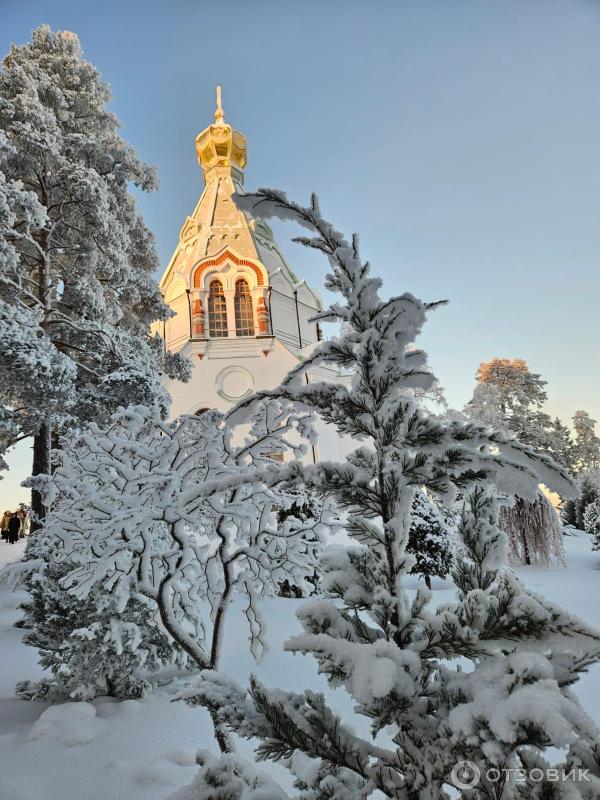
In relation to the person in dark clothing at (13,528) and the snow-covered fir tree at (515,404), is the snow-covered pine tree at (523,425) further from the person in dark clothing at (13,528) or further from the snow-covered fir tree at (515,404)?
the person in dark clothing at (13,528)

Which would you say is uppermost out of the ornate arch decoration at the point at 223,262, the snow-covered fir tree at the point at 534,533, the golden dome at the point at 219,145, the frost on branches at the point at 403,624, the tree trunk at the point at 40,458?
the golden dome at the point at 219,145

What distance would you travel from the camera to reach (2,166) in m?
9.52

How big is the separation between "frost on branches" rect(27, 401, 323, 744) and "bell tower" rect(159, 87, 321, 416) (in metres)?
17.5

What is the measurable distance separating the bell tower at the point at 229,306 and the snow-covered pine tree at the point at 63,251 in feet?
35.4

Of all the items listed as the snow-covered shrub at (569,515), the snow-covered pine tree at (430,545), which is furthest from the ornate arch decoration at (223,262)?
the snow-covered shrub at (569,515)

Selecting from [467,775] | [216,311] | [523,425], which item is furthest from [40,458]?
[523,425]

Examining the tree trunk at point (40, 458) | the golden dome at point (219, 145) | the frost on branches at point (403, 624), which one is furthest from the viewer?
the golden dome at point (219, 145)

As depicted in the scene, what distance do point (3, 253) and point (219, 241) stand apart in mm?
18672

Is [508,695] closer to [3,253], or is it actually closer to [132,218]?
[3,253]

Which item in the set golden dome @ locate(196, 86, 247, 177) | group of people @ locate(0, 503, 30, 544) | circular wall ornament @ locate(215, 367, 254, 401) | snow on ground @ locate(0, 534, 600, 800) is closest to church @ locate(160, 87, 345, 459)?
circular wall ornament @ locate(215, 367, 254, 401)

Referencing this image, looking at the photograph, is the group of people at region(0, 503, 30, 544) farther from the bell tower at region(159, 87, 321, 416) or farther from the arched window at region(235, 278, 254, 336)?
the arched window at region(235, 278, 254, 336)

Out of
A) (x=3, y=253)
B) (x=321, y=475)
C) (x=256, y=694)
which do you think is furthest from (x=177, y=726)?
(x=3, y=253)

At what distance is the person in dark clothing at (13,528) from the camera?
1912cm

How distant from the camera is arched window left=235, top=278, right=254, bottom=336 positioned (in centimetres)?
2486
